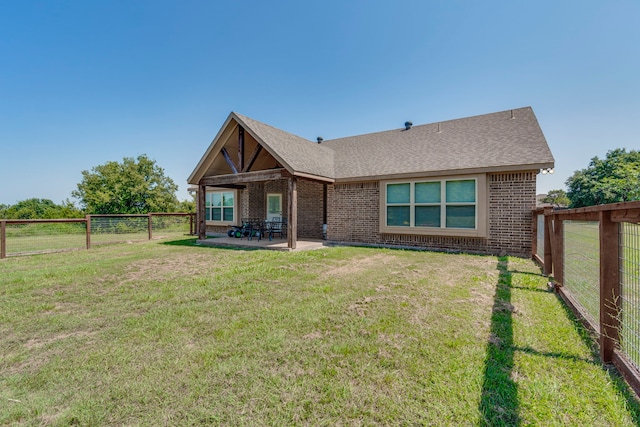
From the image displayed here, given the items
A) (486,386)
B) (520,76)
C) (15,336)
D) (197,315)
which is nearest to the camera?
(486,386)

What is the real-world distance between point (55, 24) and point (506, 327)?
18.4 metres

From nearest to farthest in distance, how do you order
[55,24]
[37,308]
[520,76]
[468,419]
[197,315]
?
[468,419], [197,315], [37,308], [520,76], [55,24]

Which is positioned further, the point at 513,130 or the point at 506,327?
the point at 513,130

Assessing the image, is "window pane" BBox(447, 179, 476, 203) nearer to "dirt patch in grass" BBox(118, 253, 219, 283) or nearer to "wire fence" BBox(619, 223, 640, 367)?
"wire fence" BBox(619, 223, 640, 367)

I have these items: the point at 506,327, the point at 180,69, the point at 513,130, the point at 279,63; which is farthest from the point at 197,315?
the point at 180,69

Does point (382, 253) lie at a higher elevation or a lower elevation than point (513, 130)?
lower

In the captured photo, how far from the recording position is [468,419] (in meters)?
1.75

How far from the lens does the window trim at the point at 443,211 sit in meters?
8.04

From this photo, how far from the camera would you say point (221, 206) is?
48.4 ft

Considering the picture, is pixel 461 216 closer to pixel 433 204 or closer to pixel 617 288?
pixel 433 204

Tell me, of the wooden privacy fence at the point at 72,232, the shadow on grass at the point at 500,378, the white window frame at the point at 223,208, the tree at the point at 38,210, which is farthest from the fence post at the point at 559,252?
the tree at the point at 38,210

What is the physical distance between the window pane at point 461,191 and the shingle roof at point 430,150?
436 mm

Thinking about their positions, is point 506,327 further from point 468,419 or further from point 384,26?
point 384,26

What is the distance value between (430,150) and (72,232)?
49.5 ft
